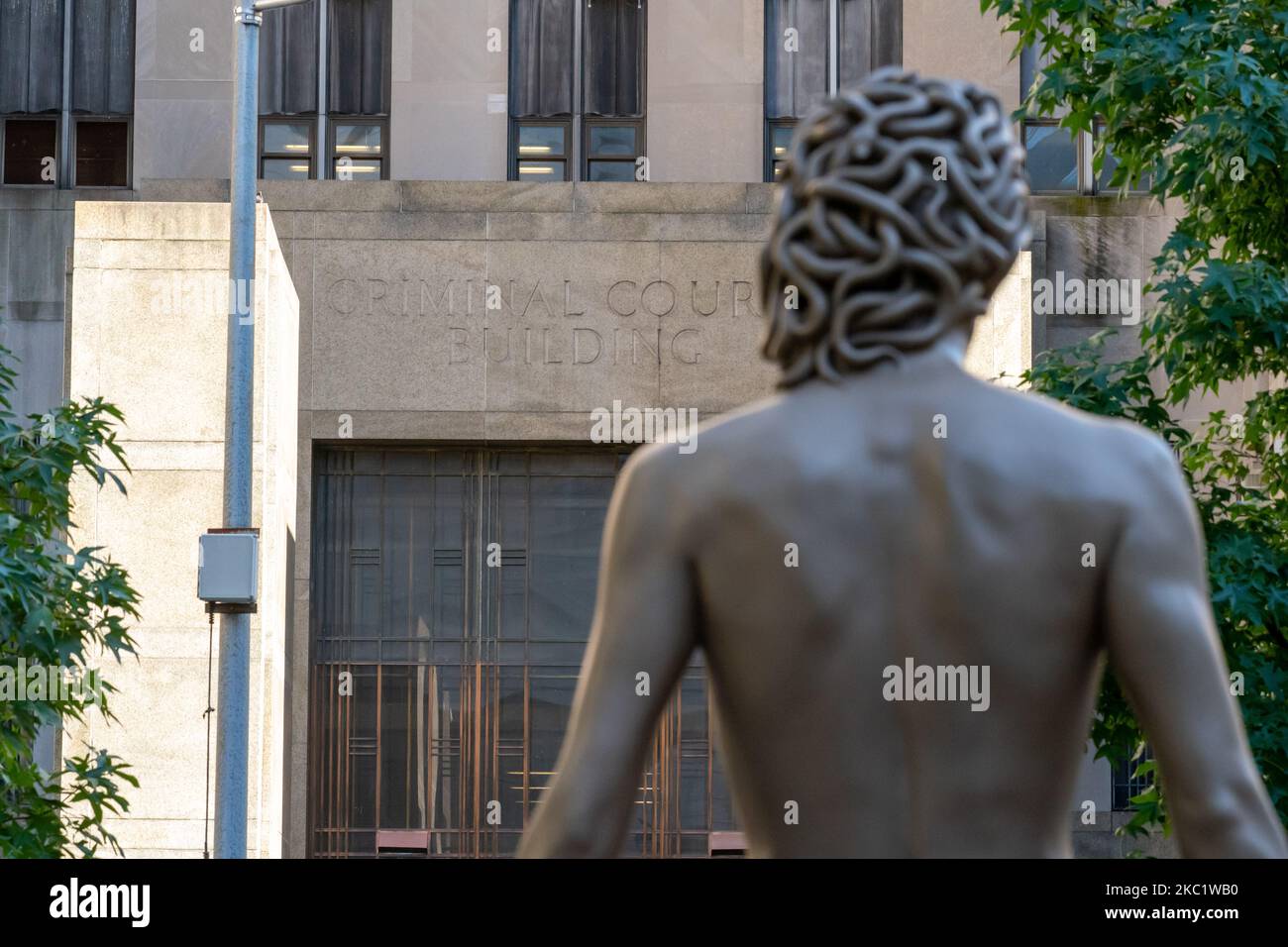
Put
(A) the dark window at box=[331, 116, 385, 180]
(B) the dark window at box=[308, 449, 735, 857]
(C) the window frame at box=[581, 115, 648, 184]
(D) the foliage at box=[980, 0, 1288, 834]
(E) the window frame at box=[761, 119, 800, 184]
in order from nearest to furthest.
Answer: (D) the foliage at box=[980, 0, 1288, 834] < (B) the dark window at box=[308, 449, 735, 857] < (E) the window frame at box=[761, 119, 800, 184] < (A) the dark window at box=[331, 116, 385, 180] < (C) the window frame at box=[581, 115, 648, 184]

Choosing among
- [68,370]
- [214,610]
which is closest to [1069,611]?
[214,610]

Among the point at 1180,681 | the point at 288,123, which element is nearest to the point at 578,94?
the point at 288,123

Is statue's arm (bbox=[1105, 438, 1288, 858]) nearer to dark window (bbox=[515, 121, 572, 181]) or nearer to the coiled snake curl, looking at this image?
the coiled snake curl

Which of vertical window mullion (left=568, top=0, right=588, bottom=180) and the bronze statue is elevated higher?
vertical window mullion (left=568, top=0, right=588, bottom=180)

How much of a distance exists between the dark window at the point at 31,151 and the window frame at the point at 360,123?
3.88 m

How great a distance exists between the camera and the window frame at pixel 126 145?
28.9 metres

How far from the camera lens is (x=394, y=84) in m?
28.3

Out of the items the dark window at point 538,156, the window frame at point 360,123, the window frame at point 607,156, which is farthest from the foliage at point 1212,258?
the window frame at point 360,123

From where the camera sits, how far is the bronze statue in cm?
401

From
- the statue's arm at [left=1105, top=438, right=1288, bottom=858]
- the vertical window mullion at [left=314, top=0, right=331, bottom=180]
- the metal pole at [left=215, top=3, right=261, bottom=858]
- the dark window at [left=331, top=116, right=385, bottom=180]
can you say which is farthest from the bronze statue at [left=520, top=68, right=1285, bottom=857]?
the vertical window mullion at [left=314, top=0, right=331, bottom=180]

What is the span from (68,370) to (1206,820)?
63.7ft

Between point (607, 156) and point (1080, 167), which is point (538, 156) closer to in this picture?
point (607, 156)

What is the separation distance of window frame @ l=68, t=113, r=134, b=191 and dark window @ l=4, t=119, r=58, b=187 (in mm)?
292

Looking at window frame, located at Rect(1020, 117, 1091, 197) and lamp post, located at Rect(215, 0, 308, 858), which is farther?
window frame, located at Rect(1020, 117, 1091, 197)
